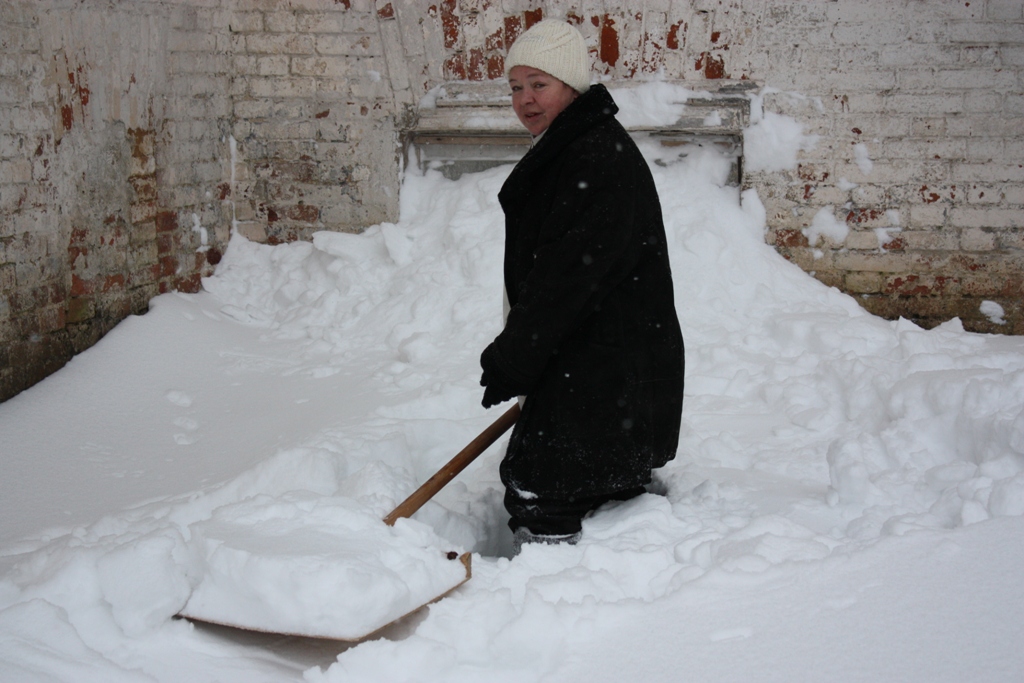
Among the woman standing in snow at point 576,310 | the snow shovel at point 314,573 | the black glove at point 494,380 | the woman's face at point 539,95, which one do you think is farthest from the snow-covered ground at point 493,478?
the woman's face at point 539,95

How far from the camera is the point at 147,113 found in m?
4.66

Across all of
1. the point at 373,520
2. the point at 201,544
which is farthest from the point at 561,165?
the point at 201,544

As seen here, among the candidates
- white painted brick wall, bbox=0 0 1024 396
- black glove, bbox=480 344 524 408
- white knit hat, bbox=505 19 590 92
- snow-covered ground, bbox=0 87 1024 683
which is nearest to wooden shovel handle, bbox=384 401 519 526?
snow-covered ground, bbox=0 87 1024 683

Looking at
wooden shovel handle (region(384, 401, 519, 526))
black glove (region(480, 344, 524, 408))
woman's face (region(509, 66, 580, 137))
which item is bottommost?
wooden shovel handle (region(384, 401, 519, 526))

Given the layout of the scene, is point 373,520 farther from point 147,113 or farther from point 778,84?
point 778,84

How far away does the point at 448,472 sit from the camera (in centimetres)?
279

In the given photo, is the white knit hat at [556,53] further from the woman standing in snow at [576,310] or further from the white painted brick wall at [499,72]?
the white painted brick wall at [499,72]

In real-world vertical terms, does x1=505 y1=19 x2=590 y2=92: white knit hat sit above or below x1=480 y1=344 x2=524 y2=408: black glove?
above

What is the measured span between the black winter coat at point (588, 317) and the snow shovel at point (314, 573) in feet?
1.56

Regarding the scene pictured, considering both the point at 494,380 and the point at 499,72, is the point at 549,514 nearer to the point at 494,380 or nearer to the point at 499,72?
the point at 494,380

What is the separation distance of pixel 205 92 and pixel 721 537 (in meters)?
3.86

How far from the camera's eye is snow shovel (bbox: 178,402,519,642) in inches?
85.8

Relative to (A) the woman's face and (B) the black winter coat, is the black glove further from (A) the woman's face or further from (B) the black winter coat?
(A) the woman's face

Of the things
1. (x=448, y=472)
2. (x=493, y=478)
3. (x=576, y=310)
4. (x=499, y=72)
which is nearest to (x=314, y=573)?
(x=448, y=472)
